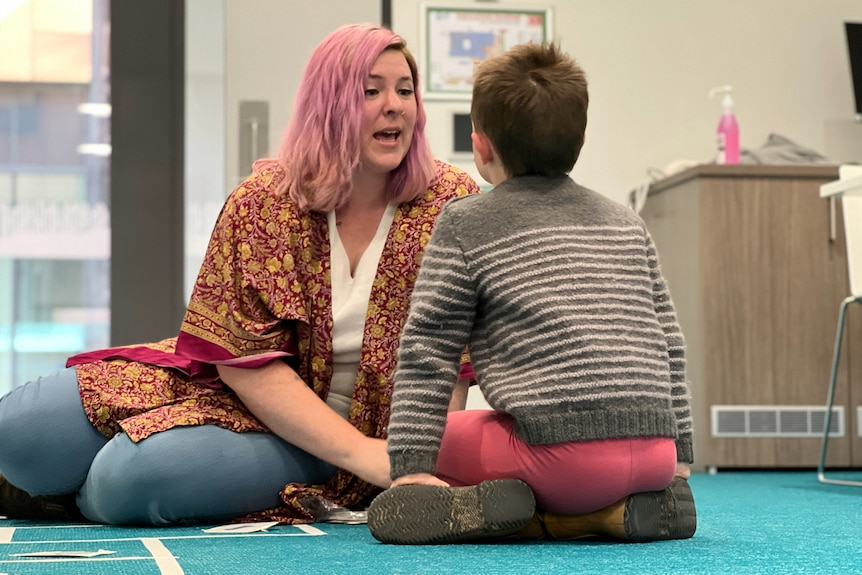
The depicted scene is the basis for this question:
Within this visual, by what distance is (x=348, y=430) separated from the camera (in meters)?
1.62

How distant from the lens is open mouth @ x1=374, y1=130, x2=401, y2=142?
5.68 ft

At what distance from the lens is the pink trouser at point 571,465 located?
129 centimetres

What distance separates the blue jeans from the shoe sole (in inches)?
21.9

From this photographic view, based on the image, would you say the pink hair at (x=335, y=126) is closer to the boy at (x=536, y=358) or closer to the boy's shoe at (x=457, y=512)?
the boy at (x=536, y=358)

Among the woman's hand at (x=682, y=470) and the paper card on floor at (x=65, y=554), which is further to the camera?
the woman's hand at (x=682, y=470)

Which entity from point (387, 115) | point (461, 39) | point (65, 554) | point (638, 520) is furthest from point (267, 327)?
point (461, 39)

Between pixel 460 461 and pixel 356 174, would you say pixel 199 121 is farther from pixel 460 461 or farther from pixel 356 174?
pixel 460 461

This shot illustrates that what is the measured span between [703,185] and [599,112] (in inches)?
25.2

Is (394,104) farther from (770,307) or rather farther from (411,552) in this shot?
(770,307)

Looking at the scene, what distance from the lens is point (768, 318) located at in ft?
10.3

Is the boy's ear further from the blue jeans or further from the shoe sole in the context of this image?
the blue jeans

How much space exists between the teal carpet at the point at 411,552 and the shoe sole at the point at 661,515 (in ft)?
0.06

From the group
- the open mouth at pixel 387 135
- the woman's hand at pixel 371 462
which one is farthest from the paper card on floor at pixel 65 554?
the open mouth at pixel 387 135

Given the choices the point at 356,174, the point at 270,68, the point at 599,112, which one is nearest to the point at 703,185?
the point at 599,112
